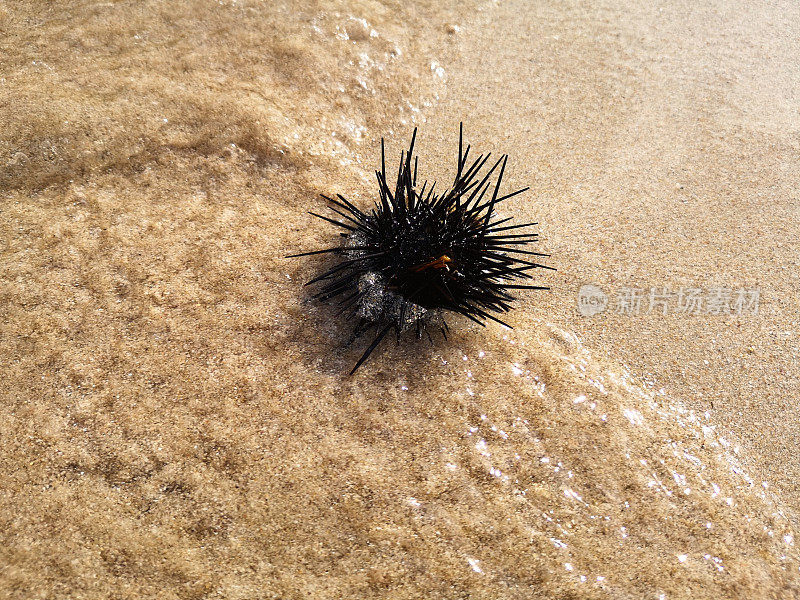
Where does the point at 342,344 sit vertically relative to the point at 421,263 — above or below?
below

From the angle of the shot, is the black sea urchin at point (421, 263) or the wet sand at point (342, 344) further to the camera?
the black sea urchin at point (421, 263)

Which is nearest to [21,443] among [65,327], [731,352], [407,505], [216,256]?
[65,327]

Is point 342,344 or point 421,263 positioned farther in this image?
point 342,344

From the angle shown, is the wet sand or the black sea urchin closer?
the wet sand
